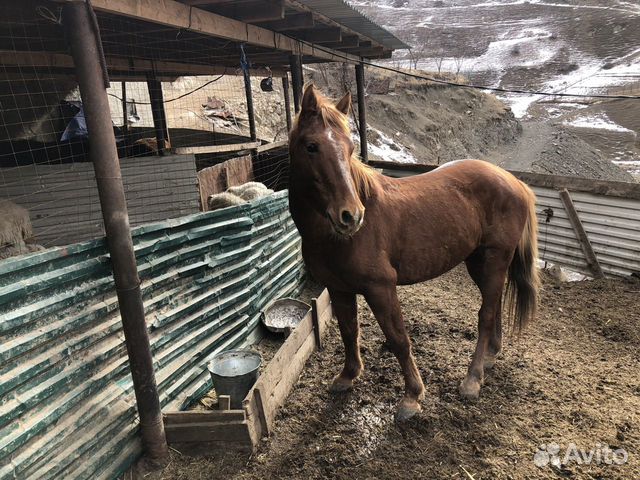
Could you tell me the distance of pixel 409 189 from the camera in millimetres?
3285

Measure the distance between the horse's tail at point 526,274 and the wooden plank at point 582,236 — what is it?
2.93 m

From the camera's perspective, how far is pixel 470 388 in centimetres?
328

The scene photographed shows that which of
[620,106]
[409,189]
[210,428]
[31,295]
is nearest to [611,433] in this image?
[409,189]

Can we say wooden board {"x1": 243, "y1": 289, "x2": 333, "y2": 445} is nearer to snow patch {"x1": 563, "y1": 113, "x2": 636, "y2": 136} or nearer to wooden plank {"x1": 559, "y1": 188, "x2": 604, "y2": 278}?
wooden plank {"x1": 559, "y1": 188, "x2": 604, "y2": 278}

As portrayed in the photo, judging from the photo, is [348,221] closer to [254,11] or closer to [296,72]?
[254,11]

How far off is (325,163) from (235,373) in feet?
6.27

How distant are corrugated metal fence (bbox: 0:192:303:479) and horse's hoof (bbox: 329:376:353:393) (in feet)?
3.36

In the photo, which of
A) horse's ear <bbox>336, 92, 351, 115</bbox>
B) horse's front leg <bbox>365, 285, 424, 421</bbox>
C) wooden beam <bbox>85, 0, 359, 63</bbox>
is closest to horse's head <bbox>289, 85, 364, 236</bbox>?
horse's ear <bbox>336, 92, 351, 115</bbox>

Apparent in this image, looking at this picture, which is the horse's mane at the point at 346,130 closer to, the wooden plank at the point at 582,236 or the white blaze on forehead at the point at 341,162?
the white blaze on forehead at the point at 341,162

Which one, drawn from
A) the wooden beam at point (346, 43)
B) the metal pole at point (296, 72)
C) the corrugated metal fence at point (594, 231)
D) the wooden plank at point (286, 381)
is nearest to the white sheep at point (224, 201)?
the wooden plank at point (286, 381)

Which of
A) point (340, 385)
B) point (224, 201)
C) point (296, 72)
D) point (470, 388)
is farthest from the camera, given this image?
point (296, 72)

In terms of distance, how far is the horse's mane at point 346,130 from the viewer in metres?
2.51

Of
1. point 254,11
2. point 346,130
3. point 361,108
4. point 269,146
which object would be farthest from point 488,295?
point 361,108

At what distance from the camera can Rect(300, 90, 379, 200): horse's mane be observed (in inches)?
98.7
